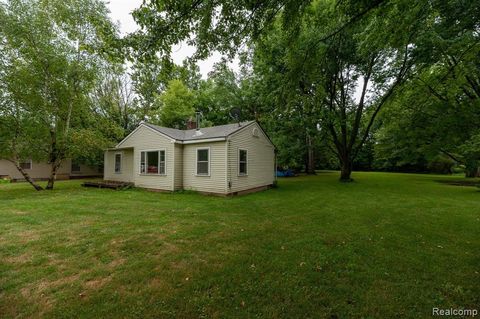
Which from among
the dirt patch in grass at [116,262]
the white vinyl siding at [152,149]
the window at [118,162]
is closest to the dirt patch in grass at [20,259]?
the dirt patch in grass at [116,262]

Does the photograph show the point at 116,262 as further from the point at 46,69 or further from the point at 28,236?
the point at 46,69

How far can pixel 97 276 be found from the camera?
300cm

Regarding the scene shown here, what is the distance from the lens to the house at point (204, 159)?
10.2 metres

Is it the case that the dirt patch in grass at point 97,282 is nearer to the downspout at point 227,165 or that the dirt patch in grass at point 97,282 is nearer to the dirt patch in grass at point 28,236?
the dirt patch in grass at point 28,236

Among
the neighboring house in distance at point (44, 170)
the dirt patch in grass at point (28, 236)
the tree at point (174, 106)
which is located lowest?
the dirt patch in grass at point (28, 236)

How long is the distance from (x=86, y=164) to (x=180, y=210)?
59.7 ft

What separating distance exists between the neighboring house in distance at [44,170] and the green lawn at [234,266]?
51.3ft

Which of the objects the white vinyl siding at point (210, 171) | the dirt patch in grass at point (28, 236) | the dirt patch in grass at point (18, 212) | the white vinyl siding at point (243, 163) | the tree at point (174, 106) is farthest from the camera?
the tree at point (174, 106)

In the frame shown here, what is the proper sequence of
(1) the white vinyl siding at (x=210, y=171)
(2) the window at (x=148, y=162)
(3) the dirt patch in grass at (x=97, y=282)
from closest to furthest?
(3) the dirt patch in grass at (x=97, y=282), (1) the white vinyl siding at (x=210, y=171), (2) the window at (x=148, y=162)

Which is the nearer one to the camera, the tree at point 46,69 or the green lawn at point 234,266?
the green lawn at point 234,266

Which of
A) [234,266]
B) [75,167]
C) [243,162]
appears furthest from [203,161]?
[75,167]

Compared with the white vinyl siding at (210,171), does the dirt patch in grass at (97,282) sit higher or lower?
lower

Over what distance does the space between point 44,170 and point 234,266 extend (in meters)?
22.5

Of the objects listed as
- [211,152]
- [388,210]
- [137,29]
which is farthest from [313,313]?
[211,152]
